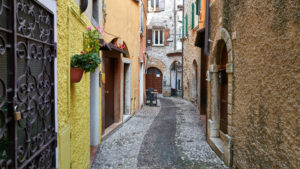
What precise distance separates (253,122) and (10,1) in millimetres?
3433

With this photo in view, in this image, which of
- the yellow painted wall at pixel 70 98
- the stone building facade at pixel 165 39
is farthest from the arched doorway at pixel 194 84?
the yellow painted wall at pixel 70 98

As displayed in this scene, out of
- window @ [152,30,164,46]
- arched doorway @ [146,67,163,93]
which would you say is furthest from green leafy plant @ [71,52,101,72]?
arched doorway @ [146,67,163,93]

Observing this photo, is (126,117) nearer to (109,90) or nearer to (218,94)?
(109,90)

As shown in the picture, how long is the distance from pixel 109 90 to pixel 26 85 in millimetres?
5919

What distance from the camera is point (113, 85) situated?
830 centimetres

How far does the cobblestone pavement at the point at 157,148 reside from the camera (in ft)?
16.1

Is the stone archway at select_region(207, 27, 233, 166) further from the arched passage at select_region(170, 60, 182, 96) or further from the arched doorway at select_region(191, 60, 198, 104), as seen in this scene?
the arched passage at select_region(170, 60, 182, 96)

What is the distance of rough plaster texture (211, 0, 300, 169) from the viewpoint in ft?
8.93

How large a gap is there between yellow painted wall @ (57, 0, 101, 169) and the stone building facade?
57.2 ft

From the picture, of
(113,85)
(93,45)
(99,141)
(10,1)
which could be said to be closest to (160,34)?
(113,85)

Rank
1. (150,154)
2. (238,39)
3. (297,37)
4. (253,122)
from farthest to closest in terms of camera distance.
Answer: (150,154), (238,39), (253,122), (297,37)

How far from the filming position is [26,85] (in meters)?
1.93

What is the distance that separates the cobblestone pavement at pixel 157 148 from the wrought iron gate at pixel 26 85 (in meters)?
2.64

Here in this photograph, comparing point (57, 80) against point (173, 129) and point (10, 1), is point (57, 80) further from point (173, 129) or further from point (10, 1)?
point (173, 129)
